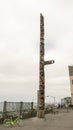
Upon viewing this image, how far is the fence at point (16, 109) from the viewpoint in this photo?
18.8 m

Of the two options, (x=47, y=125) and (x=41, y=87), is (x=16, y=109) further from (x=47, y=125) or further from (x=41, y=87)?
(x=47, y=125)

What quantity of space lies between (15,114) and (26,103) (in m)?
4.39

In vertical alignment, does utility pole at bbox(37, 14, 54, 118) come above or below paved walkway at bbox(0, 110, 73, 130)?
above

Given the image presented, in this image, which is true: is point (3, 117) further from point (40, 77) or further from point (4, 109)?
point (40, 77)

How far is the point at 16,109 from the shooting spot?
22.0 metres

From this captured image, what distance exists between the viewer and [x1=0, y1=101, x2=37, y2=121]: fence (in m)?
18.8

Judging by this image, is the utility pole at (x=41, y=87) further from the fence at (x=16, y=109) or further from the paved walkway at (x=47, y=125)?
the paved walkway at (x=47, y=125)

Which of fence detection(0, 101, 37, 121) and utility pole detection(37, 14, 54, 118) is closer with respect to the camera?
fence detection(0, 101, 37, 121)

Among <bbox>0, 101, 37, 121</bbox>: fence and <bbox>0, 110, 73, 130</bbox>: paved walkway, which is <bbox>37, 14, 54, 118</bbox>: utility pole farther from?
<bbox>0, 110, 73, 130</bbox>: paved walkway

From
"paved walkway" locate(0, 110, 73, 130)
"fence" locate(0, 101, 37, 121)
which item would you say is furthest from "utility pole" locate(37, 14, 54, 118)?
"paved walkway" locate(0, 110, 73, 130)

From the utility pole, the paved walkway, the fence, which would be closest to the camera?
the paved walkway

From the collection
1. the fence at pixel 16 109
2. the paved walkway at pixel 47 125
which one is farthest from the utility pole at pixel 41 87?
the paved walkway at pixel 47 125

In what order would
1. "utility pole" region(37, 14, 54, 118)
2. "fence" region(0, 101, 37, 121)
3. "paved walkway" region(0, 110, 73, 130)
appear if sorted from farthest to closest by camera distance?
1. "utility pole" region(37, 14, 54, 118)
2. "fence" region(0, 101, 37, 121)
3. "paved walkway" region(0, 110, 73, 130)

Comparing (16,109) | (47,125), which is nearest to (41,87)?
(16,109)
